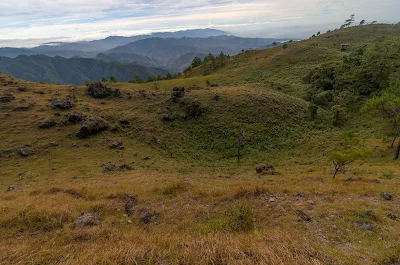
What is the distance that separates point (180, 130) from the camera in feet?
148

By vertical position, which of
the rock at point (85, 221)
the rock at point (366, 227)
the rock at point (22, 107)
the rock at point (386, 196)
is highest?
the rock at point (85, 221)

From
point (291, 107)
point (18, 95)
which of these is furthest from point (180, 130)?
point (18, 95)

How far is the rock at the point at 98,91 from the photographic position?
59919 millimetres

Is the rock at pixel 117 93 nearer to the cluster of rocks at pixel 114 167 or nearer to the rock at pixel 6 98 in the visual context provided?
the rock at pixel 6 98

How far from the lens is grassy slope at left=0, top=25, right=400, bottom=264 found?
7914 millimetres

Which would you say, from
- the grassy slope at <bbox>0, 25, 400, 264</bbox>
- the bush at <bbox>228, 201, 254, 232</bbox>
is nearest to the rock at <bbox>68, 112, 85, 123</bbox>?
the grassy slope at <bbox>0, 25, 400, 264</bbox>

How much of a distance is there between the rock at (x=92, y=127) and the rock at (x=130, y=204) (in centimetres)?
2870

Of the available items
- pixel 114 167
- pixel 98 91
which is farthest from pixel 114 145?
pixel 98 91

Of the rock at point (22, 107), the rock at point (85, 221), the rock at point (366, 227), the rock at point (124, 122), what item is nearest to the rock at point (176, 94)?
the rock at point (124, 122)

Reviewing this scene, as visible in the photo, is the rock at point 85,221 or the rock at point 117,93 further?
the rock at point 117,93

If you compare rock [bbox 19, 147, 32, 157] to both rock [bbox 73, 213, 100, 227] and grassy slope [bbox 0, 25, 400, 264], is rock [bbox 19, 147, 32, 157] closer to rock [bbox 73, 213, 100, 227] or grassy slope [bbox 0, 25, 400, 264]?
grassy slope [bbox 0, 25, 400, 264]

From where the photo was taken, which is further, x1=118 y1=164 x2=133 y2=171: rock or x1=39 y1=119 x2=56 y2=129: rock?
x1=39 y1=119 x2=56 y2=129: rock

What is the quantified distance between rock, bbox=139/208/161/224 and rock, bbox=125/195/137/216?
2.03ft

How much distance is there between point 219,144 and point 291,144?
12.0m
